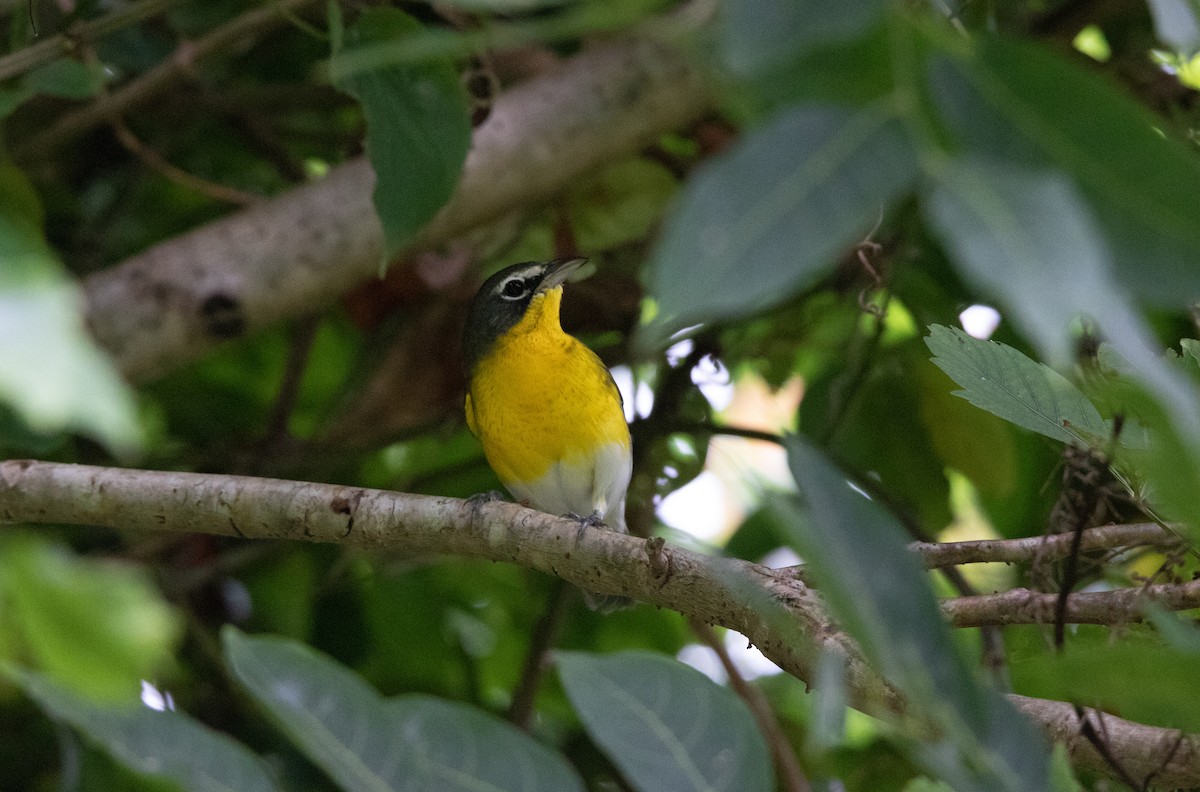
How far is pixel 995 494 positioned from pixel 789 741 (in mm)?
1044

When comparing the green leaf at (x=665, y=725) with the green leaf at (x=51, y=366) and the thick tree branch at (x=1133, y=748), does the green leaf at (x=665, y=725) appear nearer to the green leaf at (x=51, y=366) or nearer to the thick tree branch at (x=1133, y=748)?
the green leaf at (x=51, y=366)

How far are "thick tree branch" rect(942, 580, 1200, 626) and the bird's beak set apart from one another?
2.12 m

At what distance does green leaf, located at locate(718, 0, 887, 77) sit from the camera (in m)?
0.90

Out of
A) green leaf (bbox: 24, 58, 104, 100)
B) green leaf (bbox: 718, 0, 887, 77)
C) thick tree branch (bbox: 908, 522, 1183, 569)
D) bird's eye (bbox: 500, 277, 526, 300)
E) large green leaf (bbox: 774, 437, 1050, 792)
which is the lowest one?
bird's eye (bbox: 500, 277, 526, 300)

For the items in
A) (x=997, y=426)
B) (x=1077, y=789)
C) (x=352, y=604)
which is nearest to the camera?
(x=1077, y=789)

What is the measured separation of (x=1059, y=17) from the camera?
3896mm

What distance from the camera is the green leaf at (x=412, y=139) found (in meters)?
2.25

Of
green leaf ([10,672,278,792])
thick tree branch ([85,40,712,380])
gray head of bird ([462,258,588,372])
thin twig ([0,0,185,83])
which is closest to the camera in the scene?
green leaf ([10,672,278,792])

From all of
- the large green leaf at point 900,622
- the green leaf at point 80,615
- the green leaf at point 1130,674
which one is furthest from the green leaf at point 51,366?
the green leaf at point 1130,674

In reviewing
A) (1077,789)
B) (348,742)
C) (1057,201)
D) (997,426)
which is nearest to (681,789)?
(348,742)

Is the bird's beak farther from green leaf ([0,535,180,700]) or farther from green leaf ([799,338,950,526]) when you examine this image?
green leaf ([0,535,180,700])

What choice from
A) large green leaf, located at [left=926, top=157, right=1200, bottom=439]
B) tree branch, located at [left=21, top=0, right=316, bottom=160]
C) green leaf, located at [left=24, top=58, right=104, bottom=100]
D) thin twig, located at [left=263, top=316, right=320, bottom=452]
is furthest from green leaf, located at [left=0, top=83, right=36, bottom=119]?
large green leaf, located at [left=926, top=157, right=1200, bottom=439]

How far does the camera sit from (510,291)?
175 inches

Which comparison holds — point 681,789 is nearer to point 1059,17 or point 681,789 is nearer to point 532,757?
point 532,757
